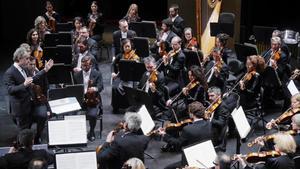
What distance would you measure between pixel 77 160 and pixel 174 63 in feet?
13.2

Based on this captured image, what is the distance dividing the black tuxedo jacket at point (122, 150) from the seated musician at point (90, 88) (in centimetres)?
199

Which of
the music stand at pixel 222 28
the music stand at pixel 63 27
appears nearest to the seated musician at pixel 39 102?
the music stand at pixel 63 27

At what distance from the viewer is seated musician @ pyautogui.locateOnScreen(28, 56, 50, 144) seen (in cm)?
795

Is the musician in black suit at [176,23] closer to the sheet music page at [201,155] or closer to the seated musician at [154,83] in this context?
the seated musician at [154,83]

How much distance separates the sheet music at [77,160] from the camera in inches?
230

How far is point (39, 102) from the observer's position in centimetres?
806

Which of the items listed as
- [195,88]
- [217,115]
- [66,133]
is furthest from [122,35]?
[66,133]

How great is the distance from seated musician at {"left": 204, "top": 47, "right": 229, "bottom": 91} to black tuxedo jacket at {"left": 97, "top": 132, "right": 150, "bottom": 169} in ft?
9.62

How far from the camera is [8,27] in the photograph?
49.2 feet

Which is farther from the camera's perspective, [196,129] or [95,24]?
[95,24]

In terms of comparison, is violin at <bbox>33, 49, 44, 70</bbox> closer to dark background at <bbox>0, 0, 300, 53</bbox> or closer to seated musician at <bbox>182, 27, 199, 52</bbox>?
seated musician at <bbox>182, 27, 199, 52</bbox>

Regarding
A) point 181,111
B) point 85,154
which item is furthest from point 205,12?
point 85,154

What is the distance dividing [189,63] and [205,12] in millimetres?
3012

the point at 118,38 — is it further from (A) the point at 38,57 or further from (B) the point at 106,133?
(B) the point at 106,133
